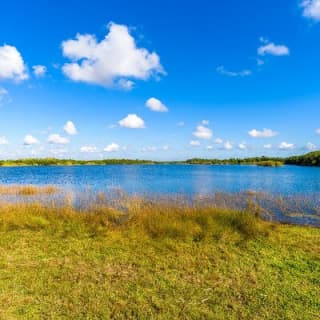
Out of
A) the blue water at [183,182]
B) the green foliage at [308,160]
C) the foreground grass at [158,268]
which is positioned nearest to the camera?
the foreground grass at [158,268]

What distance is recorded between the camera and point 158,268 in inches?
211

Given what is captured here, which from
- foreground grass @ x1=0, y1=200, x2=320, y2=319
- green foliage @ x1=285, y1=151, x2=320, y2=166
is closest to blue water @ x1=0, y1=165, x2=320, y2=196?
foreground grass @ x1=0, y1=200, x2=320, y2=319

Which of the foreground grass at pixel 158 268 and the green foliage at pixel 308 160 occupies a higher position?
the green foliage at pixel 308 160

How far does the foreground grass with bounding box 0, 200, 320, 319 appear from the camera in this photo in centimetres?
390

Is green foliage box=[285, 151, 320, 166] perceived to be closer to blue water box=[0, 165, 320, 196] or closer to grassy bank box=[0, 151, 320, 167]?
grassy bank box=[0, 151, 320, 167]

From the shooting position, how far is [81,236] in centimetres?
752

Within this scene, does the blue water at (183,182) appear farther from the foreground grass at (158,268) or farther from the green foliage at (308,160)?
the green foliage at (308,160)

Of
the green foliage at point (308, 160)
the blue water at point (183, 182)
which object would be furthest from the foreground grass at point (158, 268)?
the green foliage at point (308, 160)

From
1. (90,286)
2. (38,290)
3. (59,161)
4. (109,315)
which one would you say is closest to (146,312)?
(109,315)

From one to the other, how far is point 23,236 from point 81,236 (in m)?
1.75

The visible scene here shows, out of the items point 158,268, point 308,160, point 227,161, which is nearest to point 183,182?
point 158,268

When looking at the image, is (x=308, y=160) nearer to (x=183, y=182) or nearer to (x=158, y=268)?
(x=183, y=182)

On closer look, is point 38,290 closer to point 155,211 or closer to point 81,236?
point 81,236

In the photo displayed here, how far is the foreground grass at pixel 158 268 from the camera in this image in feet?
12.8
